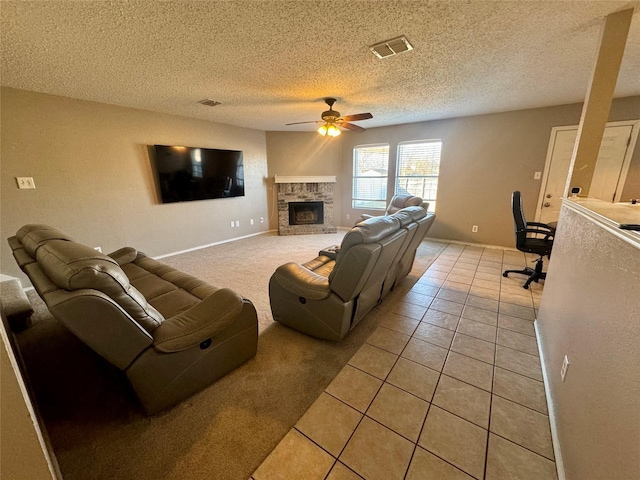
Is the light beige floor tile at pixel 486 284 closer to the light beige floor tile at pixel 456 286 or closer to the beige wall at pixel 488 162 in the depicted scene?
the light beige floor tile at pixel 456 286

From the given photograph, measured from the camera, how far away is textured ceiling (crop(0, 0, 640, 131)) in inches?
64.0

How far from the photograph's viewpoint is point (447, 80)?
9.26 ft

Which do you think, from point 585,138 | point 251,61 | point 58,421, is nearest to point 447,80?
point 585,138

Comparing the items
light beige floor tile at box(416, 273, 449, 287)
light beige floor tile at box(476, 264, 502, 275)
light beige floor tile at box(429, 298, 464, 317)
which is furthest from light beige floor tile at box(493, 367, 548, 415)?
light beige floor tile at box(476, 264, 502, 275)

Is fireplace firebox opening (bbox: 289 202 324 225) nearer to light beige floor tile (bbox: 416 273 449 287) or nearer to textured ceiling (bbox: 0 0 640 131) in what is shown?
textured ceiling (bbox: 0 0 640 131)

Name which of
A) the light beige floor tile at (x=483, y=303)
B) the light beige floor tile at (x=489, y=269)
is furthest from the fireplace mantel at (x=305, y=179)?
the light beige floor tile at (x=483, y=303)

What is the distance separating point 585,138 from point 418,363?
7.26 feet

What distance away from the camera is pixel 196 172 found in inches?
175

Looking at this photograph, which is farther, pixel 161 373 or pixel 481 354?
pixel 481 354

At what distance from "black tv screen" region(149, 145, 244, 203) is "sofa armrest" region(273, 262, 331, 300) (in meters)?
3.16

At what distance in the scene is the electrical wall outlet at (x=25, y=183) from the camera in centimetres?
292

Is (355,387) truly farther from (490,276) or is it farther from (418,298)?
(490,276)

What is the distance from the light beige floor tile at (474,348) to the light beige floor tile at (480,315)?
13.6 inches

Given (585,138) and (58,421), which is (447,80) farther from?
(58,421)
